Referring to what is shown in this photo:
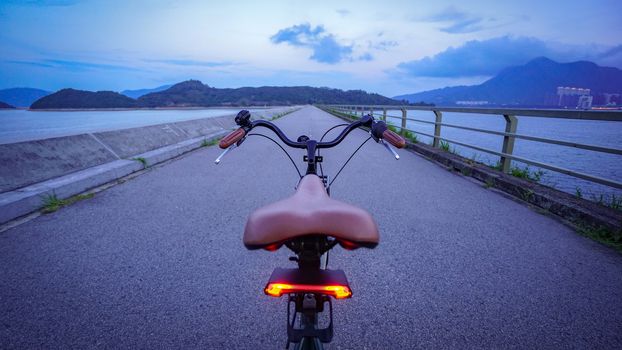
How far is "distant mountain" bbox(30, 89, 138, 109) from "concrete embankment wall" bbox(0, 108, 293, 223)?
4261 cm

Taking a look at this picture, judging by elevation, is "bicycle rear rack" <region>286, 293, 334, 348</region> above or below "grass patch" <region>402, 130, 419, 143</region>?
above

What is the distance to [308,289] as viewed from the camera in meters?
1.22

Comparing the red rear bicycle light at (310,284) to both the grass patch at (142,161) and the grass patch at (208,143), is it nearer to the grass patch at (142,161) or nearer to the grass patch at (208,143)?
the grass patch at (142,161)

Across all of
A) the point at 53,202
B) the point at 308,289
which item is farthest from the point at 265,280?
the point at 53,202

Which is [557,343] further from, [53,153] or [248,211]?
[53,153]

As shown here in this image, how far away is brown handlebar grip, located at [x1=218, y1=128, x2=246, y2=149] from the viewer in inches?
78.9

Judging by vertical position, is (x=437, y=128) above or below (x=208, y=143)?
above

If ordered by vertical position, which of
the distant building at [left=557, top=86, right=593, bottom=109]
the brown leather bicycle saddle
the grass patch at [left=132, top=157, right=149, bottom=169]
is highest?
the distant building at [left=557, top=86, right=593, bottom=109]

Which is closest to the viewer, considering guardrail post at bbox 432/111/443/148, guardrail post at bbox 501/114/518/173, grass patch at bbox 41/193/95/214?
grass patch at bbox 41/193/95/214

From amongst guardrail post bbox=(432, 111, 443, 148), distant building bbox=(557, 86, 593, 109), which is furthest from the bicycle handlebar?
distant building bbox=(557, 86, 593, 109)

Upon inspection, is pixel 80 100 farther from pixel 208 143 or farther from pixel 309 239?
pixel 309 239

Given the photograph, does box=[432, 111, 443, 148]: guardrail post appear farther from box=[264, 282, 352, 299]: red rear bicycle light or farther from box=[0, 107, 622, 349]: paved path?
box=[264, 282, 352, 299]: red rear bicycle light

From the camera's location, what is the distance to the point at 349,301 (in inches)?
95.0

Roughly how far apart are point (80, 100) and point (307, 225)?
5262 cm
